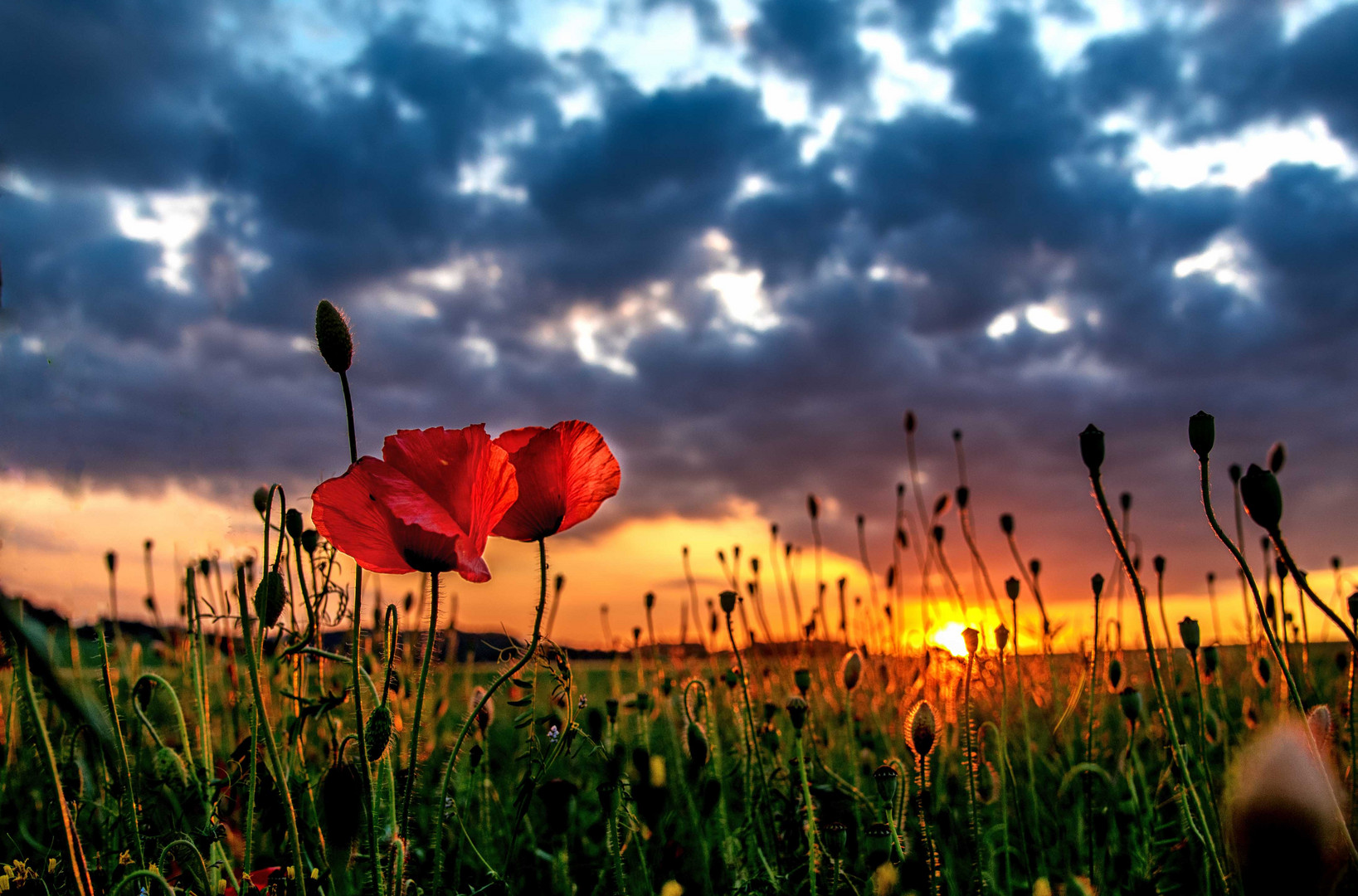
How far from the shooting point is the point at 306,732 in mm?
2684

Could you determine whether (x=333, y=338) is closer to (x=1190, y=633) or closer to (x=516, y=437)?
(x=516, y=437)

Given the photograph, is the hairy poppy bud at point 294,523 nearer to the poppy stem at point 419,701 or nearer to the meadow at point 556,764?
the meadow at point 556,764

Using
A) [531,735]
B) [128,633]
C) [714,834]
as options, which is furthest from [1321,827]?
[128,633]

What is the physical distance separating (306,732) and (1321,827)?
2853mm

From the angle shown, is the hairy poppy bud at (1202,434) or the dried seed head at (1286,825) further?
the hairy poppy bud at (1202,434)

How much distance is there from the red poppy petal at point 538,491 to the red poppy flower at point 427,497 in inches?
2.9

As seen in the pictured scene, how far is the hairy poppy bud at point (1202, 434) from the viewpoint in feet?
3.89

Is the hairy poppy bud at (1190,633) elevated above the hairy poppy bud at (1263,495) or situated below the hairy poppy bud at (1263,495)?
below

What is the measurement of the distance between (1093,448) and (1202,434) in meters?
0.16

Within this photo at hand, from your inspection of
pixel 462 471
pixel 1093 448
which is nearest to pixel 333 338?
A: pixel 462 471

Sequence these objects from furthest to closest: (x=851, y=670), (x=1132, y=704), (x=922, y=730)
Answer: (x=851, y=670)
(x=1132, y=704)
(x=922, y=730)

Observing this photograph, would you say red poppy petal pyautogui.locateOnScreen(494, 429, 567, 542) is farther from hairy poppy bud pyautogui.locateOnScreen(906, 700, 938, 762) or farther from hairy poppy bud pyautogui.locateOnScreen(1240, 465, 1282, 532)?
hairy poppy bud pyautogui.locateOnScreen(1240, 465, 1282, 532)

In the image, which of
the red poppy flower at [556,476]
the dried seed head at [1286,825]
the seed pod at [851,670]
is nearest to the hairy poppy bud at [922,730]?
the seed pod at [851,670]

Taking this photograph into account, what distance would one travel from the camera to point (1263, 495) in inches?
37.5
